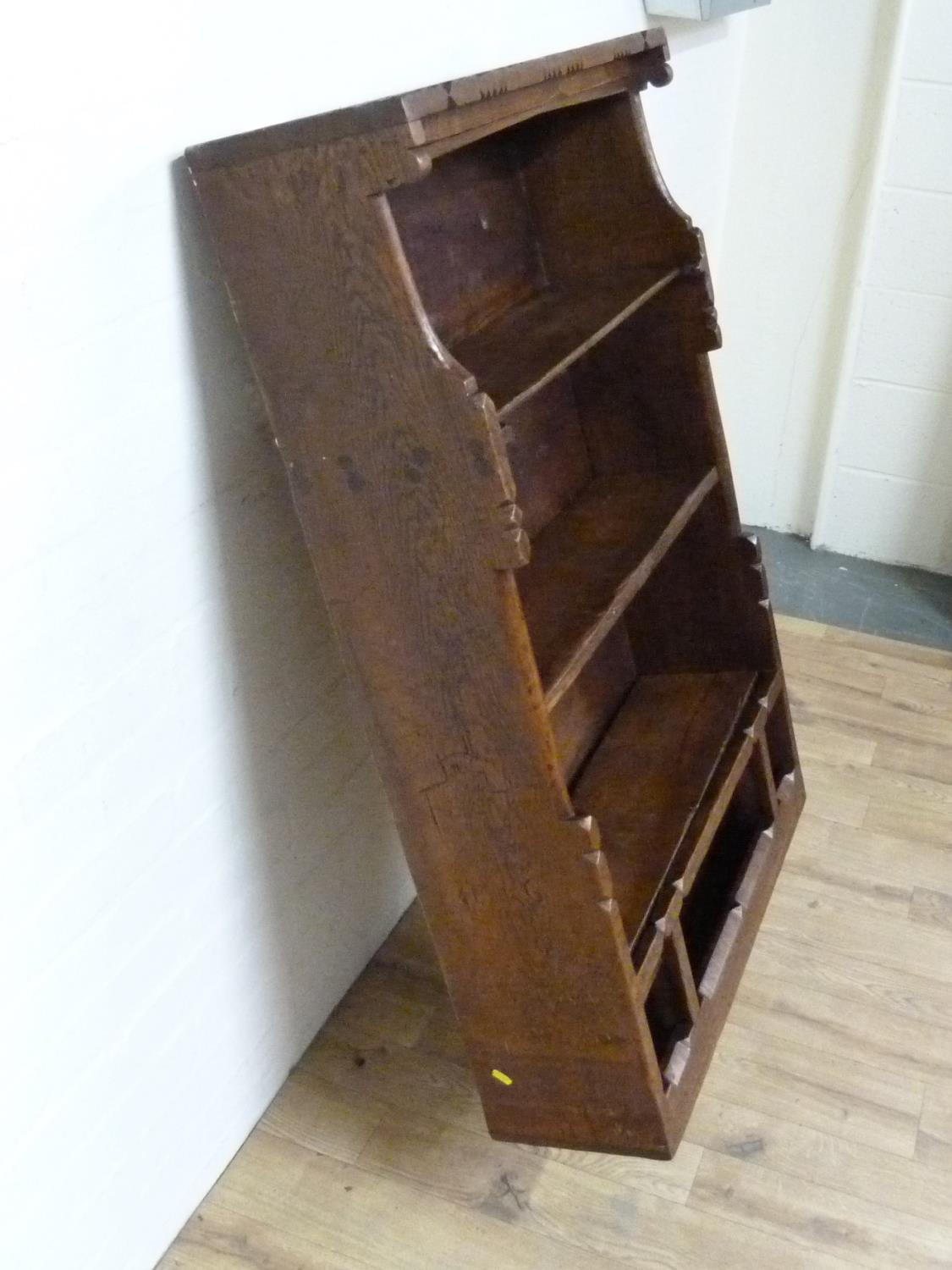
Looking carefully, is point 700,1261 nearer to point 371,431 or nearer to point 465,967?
point 465,967

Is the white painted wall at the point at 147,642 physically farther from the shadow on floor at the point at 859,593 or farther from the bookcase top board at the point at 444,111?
the shadow on floor at the point at 859,593

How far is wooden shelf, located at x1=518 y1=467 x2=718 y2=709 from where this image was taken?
130 centimetres

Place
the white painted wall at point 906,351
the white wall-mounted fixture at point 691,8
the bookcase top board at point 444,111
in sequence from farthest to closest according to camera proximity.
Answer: the white painted wall at point 906,351 → the white wall-mounted fixture at point 691,8 → the bookcase top board at point 444,111

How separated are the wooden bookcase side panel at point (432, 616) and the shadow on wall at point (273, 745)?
11 centimetres

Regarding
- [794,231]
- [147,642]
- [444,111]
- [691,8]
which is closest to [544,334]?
[444,111]

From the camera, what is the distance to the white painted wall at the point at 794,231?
2418mm

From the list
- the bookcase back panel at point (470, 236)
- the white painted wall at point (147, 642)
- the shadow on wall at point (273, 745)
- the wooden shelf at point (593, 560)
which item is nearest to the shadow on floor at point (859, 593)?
the wooden shelf at point (593, 560)

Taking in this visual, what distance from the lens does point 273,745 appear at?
142cm

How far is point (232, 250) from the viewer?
107 centimetres

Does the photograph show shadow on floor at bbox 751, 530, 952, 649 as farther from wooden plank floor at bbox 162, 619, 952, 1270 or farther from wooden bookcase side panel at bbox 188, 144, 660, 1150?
wooden bookcase side panel at bbox 188, 144, 660, 1150

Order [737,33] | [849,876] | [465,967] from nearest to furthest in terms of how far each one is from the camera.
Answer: [465,967]
[849,876]
[737,33]

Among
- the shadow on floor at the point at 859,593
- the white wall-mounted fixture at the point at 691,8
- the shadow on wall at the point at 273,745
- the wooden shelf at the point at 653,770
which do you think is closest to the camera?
the shadow on wall at the point at 273,745

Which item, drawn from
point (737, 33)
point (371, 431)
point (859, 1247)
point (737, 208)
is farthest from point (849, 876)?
point (737, 33)

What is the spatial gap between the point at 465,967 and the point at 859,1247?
63 centimetres
